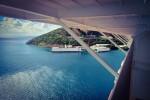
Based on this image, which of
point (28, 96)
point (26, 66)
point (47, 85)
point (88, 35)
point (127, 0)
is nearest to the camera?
point (127, 0)

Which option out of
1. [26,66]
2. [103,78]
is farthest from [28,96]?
[26,66]

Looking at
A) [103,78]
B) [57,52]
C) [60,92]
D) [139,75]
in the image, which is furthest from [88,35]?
[139,75]

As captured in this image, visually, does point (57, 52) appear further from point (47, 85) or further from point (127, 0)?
point (127, 0)

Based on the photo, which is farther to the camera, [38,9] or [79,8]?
[79,8]

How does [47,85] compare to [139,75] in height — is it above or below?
below

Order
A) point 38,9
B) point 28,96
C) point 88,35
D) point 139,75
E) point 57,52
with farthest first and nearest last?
point 88,35, point 57,52, point 28,96, point 139,75, point 38,9

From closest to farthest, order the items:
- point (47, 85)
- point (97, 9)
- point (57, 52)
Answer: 1. point (97, 9)
2. point (47, 85)
3. point (57, 52)

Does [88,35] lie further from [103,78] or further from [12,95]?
[12,95]

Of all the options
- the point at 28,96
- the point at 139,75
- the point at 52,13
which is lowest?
the point at 28,96

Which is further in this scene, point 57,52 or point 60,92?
point 57,52
